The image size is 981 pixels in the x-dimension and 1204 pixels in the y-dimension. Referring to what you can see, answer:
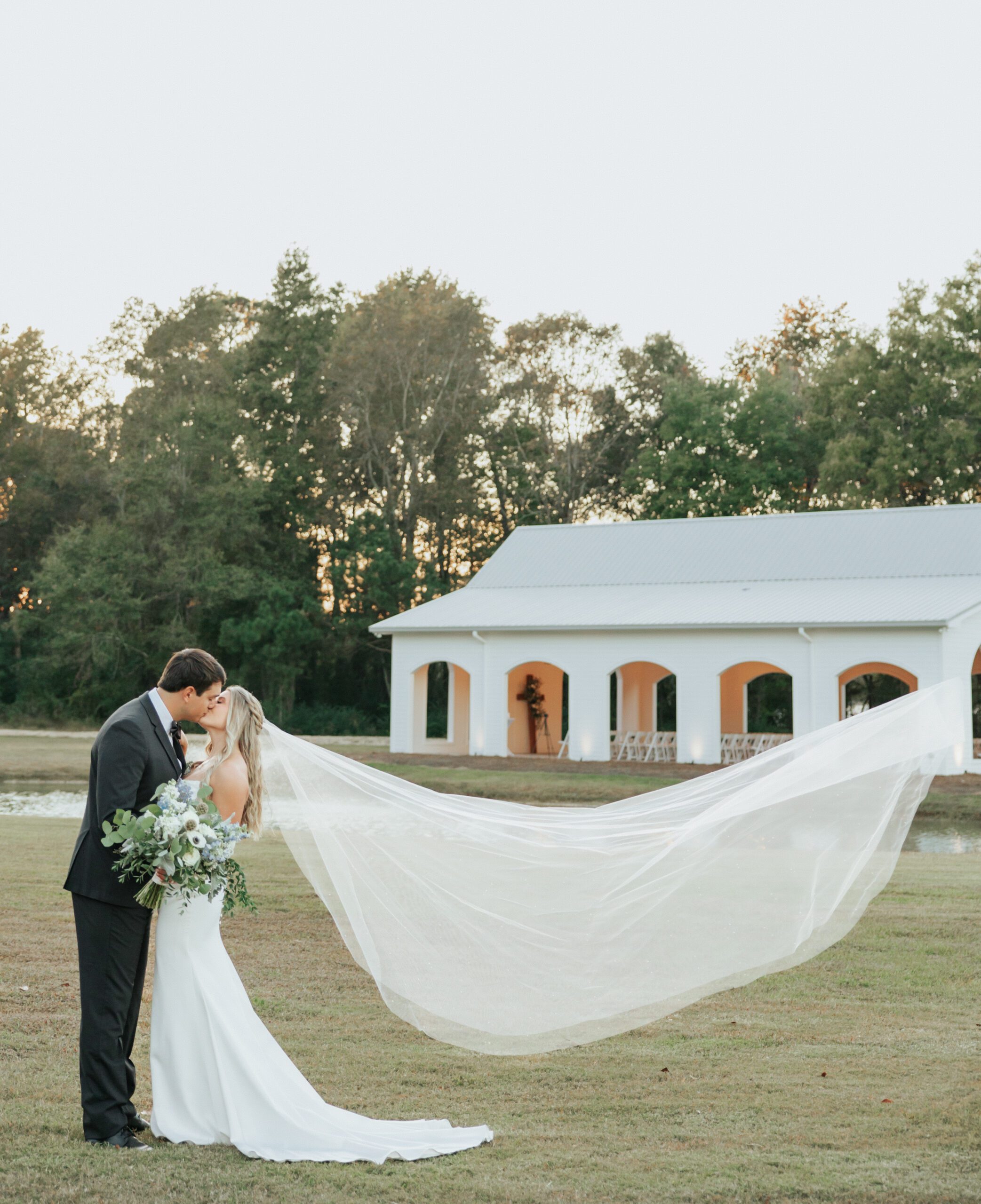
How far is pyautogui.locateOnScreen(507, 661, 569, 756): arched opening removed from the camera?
31922 millimetres

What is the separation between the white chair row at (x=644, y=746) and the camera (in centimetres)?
2856

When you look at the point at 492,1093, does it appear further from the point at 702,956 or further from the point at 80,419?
the point at 80,419

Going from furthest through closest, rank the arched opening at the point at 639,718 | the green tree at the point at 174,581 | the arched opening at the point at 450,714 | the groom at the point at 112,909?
1. the green tree at the point at 174,581
2. the arched opening at the point at 450,714
3. the arched opening at the point at 639,718
4. the groom at the point at 112,909

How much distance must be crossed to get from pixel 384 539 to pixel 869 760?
37.2m

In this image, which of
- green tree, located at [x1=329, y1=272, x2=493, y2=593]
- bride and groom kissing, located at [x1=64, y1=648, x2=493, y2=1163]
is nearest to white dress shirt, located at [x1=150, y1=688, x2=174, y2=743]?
bride and groom kissing, located at [x1=64, y1=648, x2=493, y2=1163]

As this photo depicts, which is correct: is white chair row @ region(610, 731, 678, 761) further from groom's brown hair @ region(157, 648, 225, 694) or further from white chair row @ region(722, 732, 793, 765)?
groom's brown hair @ region(157, 648, 225, 694)

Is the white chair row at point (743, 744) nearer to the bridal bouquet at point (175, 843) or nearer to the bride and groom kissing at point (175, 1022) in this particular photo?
the bride and groom kissing at point (175, 1022)

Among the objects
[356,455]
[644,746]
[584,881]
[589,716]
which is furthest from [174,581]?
[584,881]

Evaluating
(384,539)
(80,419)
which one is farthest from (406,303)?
(80,419)

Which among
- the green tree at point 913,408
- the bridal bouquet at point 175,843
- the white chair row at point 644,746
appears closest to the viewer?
the bridal bouquet at point 175,843

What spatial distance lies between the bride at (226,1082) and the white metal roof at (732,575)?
70.4ft

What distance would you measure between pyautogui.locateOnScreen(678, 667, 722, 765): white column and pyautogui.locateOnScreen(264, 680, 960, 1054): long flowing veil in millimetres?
20641

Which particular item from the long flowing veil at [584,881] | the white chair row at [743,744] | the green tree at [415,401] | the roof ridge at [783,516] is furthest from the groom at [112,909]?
the green tree at [415,401]

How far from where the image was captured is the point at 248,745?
5281 millimetres
